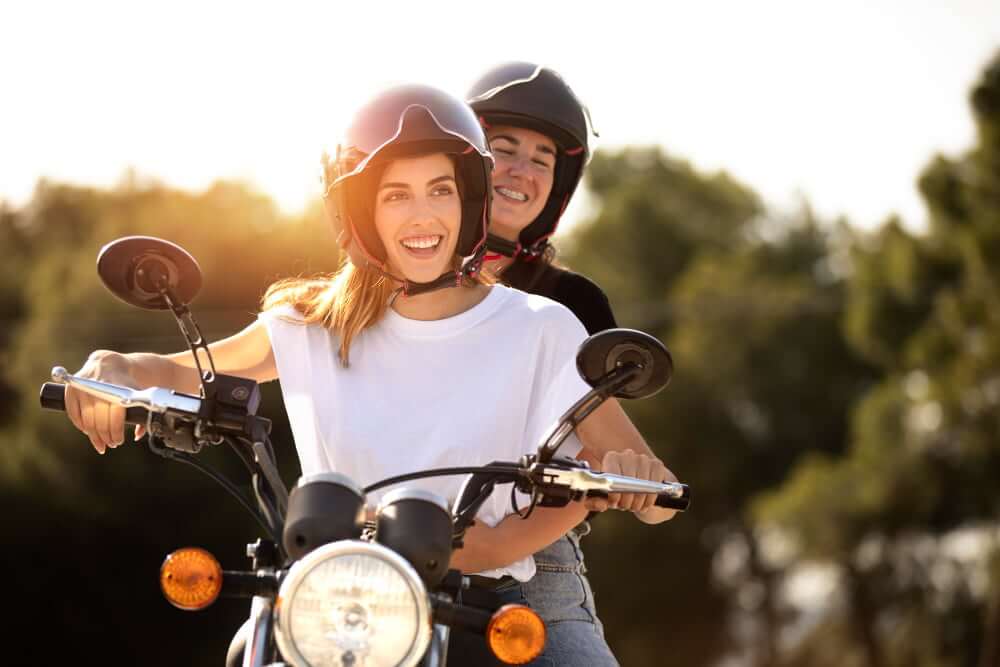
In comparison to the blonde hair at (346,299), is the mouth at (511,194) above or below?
above

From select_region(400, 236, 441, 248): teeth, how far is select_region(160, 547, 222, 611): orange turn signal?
4.53ft

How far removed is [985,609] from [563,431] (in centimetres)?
3611

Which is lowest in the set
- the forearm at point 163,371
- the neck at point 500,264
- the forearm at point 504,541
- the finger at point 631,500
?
the finger at point 631,500

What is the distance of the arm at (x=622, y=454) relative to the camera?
306 cm

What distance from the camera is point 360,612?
253 cm

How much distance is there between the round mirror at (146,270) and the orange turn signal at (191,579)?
78cm

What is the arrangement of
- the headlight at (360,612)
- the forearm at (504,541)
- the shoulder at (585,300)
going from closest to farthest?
the headlight at (360,612)
the forearm at (504,541)
the shoulder at (585,300)

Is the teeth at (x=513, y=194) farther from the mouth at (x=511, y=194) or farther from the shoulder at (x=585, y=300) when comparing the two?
the shoulder at (x=585, y=300)

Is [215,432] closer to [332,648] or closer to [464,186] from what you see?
[332,648]

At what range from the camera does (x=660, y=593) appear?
43594 mm

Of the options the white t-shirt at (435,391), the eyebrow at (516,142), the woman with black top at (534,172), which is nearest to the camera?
the white t-shirt at (435,391)

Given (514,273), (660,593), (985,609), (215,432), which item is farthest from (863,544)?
(215,432)

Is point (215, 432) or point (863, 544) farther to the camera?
point (863, 544)

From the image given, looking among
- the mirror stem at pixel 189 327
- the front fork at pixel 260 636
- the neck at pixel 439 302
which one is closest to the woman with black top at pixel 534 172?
the neck at pixel 439 302
